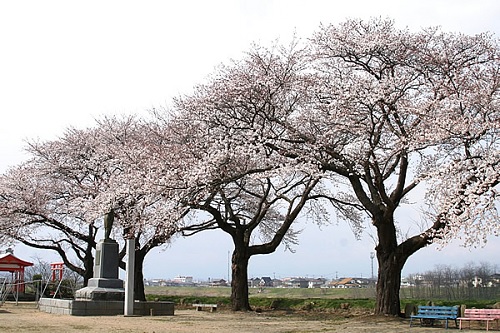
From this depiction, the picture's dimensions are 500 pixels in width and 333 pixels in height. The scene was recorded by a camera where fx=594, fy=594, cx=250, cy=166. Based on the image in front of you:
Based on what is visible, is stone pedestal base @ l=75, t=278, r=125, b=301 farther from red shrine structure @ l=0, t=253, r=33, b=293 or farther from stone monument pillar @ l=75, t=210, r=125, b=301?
red shrine structure @ l=0, t=253, r=33, b=293

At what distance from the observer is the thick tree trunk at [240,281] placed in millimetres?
22453

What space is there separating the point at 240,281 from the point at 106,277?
17.2ft

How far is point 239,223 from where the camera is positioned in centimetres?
2338

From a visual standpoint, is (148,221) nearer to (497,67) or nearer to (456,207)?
(456,207)

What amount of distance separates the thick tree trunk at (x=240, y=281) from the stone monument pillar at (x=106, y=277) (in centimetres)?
461

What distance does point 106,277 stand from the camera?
20031mm

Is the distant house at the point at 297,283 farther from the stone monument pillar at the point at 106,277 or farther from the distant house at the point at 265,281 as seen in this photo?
the stone monument pillar at the point at 106,277

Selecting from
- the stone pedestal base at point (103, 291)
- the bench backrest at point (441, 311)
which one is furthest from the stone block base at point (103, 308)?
the bench backrest at point (441, 311)

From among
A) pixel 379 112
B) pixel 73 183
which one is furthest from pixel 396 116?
pixel 73 183

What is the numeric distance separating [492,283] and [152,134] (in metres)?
14.8

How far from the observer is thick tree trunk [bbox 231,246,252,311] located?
73.7ft

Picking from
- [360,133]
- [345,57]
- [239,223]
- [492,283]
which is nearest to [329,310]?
[239,223]

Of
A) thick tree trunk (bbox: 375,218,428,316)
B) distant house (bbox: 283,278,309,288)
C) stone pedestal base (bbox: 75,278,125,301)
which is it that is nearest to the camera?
thick tree trunk (bbox: 375,218,428,316)

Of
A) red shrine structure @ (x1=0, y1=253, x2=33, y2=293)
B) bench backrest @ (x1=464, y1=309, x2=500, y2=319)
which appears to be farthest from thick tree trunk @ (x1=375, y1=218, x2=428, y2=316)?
red shrine structure @ (x1=0, y1=253, x2=33, y2=293)
